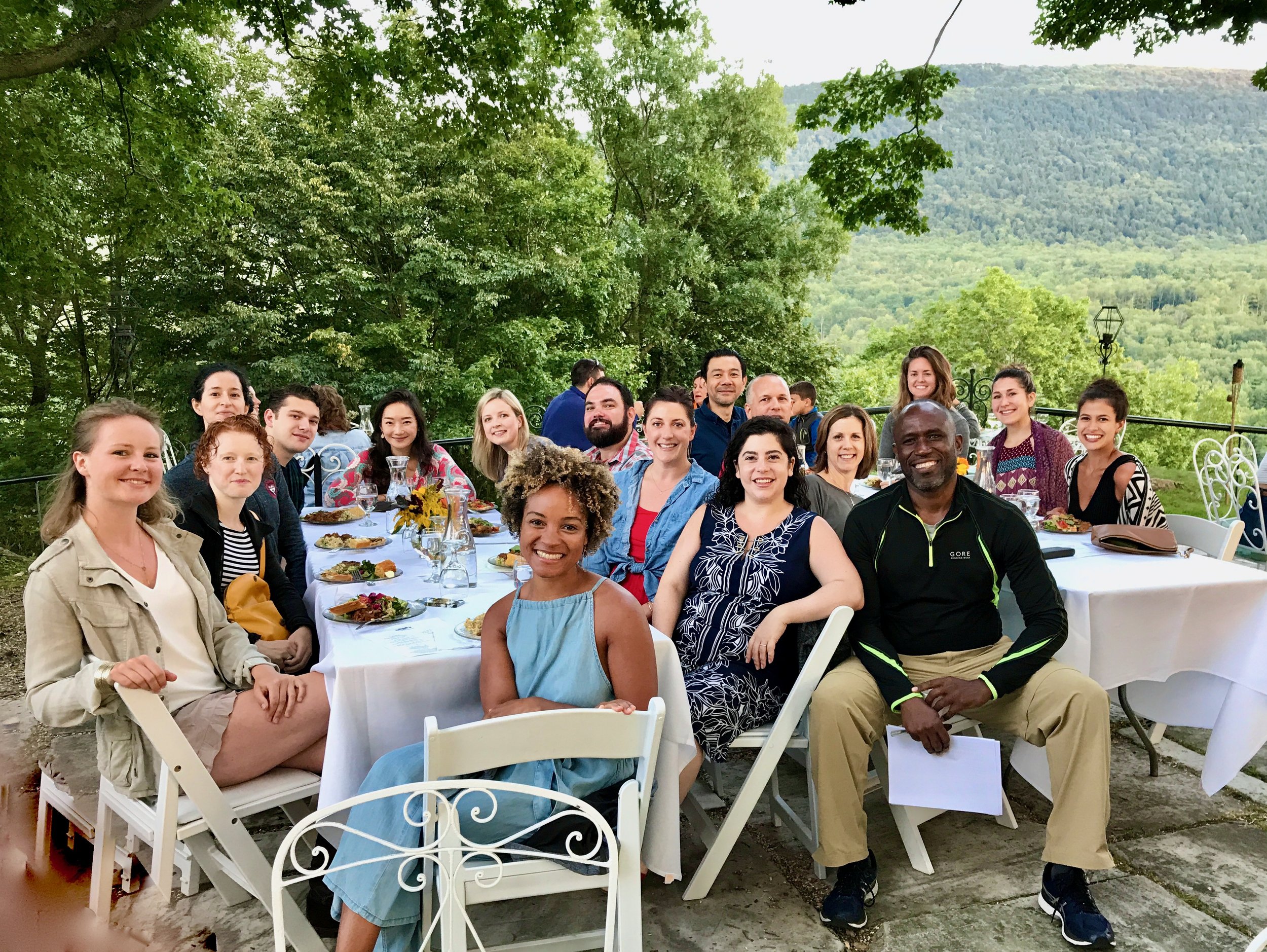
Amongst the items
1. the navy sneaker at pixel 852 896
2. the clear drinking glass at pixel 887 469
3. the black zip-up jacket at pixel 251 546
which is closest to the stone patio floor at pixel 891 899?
the navy sneaker at pixel 852 896

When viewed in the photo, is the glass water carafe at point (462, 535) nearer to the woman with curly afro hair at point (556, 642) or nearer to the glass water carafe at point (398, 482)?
the woman with curly afro hair at point (556, 642)

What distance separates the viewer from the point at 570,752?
1.53 metres

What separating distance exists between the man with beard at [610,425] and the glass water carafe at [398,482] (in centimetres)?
81

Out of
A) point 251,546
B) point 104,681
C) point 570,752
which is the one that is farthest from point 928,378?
point 104,681

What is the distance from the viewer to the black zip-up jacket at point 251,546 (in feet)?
8.93

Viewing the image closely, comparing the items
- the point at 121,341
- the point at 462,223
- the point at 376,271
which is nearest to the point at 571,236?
the point at 462,223

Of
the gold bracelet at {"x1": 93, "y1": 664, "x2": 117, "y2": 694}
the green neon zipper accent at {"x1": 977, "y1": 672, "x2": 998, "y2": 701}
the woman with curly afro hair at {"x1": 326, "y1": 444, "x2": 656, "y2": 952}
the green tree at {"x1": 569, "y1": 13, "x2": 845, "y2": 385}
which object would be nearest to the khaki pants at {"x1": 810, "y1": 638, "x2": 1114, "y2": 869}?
the green neon zipper accent at {"x1": 977, "y1": 672, "x2": 998, "y2": 701}

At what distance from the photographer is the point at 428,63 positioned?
27.3 feet

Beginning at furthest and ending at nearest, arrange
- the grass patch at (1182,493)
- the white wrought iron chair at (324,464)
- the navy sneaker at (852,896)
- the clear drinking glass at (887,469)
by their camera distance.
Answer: the grass patch at (1182,493), the white wrought iron chair at (324,464), the clear drinking glass at (887,469), the navy sneaker at (852,896)

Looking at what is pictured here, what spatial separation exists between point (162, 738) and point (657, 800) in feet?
3.57

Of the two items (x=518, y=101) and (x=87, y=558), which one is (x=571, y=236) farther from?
(x=87, y=558)

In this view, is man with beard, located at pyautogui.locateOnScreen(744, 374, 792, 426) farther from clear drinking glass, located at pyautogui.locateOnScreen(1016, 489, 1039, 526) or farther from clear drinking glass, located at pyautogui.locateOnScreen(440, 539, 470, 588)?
clear drinking glass, located at pyautogui.locateOnScreen(440, 539, 470, 588)

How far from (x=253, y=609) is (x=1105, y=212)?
125 ft

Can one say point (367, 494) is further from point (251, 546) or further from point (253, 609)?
point (253, 609)
